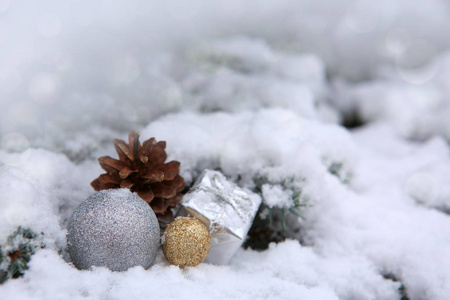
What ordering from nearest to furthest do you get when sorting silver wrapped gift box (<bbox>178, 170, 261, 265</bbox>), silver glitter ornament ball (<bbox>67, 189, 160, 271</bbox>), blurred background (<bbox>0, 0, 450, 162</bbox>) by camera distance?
1. silver glitter ornament ball (<bbox>67, 189, 160, 271</bbox>)
2. silver wrapped gift box (<bbox>178, 170, 261, 265</bbox>)
3. blurred background (<bbox>0, 0, 450, 162</bbox>)

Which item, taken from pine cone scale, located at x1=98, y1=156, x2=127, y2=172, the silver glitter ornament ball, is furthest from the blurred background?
the silver glitter ornament ball

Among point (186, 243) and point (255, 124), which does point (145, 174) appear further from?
point (255, 124)

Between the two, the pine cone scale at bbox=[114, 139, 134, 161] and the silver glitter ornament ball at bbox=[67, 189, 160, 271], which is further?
the pine cone scale at bbox=[114, 139, 134, 161]

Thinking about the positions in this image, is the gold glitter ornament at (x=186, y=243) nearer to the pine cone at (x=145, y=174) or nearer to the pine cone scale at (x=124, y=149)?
the pine cone at (x=145, y=174)

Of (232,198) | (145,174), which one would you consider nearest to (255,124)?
(232,198)

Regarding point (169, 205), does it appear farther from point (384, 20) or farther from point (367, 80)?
point (384, 20)

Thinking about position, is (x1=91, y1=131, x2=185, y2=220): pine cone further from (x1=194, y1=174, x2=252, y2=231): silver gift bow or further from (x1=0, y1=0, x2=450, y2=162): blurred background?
(x1=0, y1=0, x2=450, y2=162): blurred background
